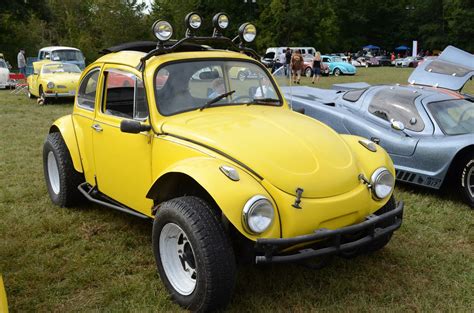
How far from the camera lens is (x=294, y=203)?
2982 mm

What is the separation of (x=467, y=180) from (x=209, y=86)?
3195 millimetres

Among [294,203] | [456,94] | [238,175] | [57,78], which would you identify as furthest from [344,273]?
[57,78]

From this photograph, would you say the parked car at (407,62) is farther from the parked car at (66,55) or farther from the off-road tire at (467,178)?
the off-road tire at (467,178)

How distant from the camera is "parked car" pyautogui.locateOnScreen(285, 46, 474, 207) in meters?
5.24

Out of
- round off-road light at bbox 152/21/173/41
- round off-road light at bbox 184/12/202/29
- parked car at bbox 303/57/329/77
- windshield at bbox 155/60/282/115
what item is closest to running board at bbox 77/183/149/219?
windshield at bbox 155/60/282/115

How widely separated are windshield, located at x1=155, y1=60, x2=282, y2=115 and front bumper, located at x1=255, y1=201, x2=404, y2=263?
1.52 m

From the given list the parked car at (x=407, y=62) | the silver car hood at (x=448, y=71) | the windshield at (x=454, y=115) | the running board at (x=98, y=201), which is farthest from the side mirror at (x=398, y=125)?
the parked car at (x=407, y=62)

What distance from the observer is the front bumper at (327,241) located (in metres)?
2.82

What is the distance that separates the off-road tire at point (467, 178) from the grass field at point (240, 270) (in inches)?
5.4

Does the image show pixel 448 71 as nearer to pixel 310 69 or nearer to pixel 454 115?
pixel 454 115

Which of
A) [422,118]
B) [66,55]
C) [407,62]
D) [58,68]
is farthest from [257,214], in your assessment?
[407,62]

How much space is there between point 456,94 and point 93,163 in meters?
4.96

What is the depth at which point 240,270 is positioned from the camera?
12.2 ft

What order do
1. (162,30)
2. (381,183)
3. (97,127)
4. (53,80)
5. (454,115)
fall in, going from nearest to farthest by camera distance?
(381,183) < (162,30) < (97,127) < (454,115) < (53,80)
